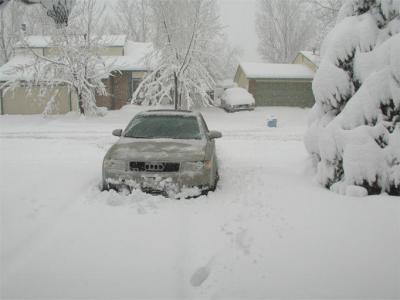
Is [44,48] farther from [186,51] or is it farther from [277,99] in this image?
[277,99]

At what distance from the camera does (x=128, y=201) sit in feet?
19.8

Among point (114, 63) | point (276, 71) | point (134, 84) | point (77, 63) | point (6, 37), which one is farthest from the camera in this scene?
point (6, 37)

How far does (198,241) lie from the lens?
191 inches

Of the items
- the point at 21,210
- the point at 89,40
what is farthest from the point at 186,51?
the point at 21,210

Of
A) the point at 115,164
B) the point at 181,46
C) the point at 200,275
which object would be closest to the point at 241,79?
the point at 181,46

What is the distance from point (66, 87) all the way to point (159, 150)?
76.5 ft

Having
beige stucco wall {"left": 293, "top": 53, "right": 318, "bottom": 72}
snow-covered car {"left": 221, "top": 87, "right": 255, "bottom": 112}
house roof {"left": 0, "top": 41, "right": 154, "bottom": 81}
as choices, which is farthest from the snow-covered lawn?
beige stucco wall {"left": 293, "top": 53, "right": 318, "bottom": 72}

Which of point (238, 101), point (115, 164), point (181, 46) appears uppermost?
point (181, 46)

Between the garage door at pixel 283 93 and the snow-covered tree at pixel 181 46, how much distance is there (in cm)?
651

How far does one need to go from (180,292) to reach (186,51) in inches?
907

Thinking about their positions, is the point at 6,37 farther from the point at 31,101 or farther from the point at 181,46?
the point at 181,46

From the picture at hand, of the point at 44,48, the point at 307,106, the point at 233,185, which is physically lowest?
the point at 307,106

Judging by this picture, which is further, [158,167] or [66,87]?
[66,87]

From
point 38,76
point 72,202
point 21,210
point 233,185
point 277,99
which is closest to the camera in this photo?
point 21,210
